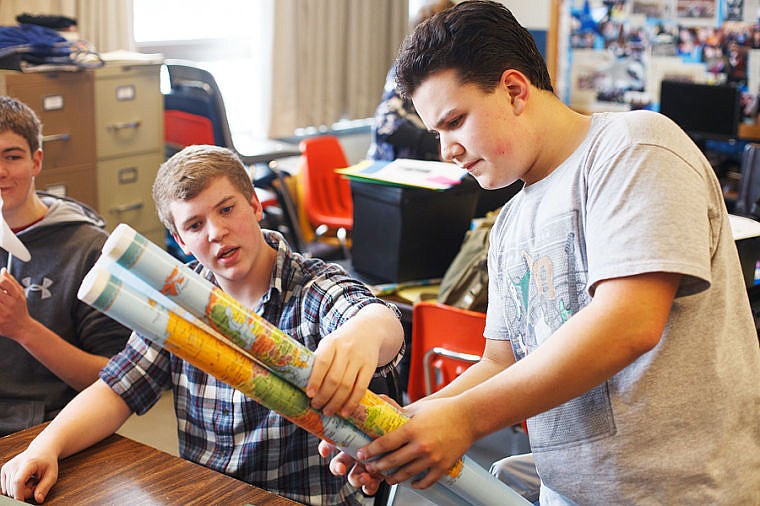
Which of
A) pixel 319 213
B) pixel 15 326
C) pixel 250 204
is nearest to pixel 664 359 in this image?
pixel 250 204

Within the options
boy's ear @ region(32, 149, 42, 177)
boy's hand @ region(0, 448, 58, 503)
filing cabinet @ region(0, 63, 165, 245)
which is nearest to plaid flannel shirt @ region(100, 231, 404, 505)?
boy's hand @ region(0, 448, 58, 503)

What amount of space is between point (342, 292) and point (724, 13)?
15.5 ft

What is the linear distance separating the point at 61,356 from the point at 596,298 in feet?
3.87

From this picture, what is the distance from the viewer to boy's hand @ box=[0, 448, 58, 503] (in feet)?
4.50

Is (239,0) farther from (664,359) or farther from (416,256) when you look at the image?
(664,359)

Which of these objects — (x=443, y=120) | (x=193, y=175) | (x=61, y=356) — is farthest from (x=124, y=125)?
(x=443, y=120)

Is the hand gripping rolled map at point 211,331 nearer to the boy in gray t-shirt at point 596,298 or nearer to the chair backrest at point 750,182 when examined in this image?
the boy in gray t-shirt at point 596,298

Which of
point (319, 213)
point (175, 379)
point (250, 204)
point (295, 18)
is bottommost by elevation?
point (319, 213)

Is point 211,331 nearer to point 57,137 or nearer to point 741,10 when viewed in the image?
point 57,137

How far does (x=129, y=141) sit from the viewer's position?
4.00 m

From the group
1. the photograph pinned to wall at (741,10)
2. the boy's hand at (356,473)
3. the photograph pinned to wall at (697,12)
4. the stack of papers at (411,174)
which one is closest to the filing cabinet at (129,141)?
the stack of papers at (411,174)

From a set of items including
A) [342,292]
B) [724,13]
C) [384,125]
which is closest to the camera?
[342,292]

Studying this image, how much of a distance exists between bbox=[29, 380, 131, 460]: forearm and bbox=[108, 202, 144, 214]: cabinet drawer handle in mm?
2442

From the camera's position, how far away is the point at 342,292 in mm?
1559
